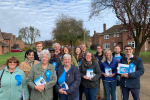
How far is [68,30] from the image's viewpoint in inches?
1212

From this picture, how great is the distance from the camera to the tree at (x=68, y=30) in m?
30.5

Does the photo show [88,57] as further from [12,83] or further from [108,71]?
[12,83]

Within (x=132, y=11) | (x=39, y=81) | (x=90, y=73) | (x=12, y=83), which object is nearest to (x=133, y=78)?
(x=90, y=73)

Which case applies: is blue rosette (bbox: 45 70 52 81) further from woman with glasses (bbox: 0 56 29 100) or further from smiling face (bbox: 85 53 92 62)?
smiling face (bbox: 85 53 92 62)

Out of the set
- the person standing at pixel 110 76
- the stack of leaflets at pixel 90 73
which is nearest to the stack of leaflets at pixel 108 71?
the person standing at pixel 110 76

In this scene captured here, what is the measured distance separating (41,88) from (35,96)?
12.1 inches

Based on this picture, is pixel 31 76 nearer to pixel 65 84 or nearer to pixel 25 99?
pixel 25 99

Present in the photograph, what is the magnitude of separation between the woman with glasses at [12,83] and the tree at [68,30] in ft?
89.1

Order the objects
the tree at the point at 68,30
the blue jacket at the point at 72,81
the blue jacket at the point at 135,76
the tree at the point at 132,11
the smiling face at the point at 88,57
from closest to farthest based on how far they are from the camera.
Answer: the blue jacket at the point at 72,81
the blue jacket at the point at 135,76
the smiling face at the point at 88,57
the tree at the point at 132,11
the tree at the point at 68,30

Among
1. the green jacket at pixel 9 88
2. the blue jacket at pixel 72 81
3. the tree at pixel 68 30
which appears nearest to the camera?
the green jacket at pixel 9 88

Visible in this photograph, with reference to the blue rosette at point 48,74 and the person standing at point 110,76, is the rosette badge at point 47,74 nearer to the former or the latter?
the blue rosette at point 48,74

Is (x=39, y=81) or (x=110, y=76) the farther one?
(x=110, y=76)

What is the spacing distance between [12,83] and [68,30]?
28650 mm

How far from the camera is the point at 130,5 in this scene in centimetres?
1211
